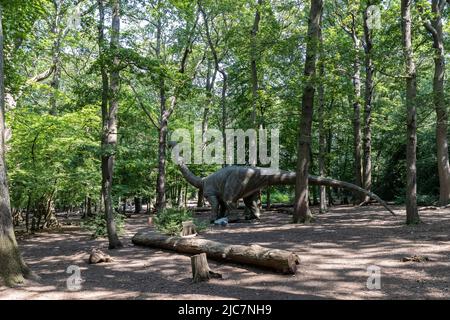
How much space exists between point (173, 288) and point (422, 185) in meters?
17.6

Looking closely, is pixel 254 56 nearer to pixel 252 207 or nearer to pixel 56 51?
pixel 252 207

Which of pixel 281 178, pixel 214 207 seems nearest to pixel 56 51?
pixel 214 207

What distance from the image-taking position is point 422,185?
65.0ft

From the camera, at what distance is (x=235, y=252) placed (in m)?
7.05

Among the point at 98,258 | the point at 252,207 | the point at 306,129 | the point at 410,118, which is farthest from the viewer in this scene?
the point at 252,207

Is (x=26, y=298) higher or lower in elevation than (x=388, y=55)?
lower

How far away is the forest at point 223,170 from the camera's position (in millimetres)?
6082

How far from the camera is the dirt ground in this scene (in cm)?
530

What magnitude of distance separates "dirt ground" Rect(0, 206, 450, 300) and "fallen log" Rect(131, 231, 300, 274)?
0.13 m

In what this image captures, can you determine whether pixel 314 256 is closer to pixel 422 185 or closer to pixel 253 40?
pixel 253 40

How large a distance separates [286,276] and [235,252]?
3.94 feet

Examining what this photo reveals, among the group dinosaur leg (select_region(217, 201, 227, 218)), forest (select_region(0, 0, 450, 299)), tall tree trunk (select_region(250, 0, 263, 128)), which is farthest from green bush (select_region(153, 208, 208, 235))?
tall tree trunk (select_region(250, 0, 263, 128))

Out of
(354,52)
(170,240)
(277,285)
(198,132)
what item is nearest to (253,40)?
(354,52)

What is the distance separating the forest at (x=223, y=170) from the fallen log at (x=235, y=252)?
0.03 metres
